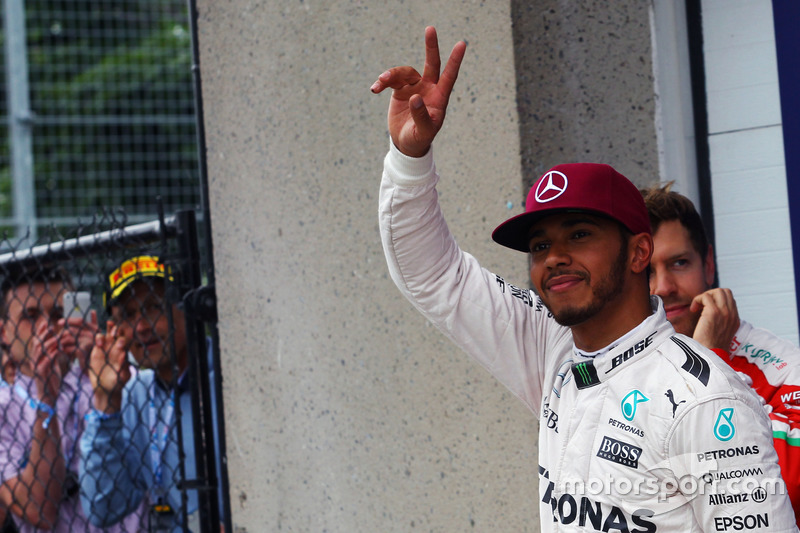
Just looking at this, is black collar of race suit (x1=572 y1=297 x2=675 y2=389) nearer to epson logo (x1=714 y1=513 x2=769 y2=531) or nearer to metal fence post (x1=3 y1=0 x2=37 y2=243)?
epson logo (x1=714 y1=513 x2=769 y2=531)

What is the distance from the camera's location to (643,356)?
1693 millimetres

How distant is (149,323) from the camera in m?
3.45

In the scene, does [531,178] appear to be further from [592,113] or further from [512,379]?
[512,379]

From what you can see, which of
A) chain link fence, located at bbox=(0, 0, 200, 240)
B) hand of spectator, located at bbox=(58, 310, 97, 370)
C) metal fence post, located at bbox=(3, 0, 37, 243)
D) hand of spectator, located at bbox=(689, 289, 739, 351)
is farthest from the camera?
chain link fence, located at bbox=(0, 0, 200, 240)

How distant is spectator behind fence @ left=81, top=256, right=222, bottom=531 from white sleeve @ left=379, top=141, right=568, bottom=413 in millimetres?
1366

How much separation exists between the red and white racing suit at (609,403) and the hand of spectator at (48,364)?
6.56ft

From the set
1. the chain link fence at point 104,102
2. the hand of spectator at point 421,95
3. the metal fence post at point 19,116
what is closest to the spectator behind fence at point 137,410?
the hand of spectator at point 421,95

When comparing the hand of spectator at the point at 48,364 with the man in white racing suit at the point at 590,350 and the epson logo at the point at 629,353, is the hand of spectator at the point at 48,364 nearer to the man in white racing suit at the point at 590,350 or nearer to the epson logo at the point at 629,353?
the man in white racing suit at the point at 590,350

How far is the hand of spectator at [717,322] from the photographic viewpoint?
6.40ft

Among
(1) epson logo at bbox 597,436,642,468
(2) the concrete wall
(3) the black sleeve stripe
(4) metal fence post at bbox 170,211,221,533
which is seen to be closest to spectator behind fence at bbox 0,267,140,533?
(4) metal fence post at bbox 170,211,221,533

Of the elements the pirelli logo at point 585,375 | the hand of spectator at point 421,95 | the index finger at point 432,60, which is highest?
the index finger at point 432,60

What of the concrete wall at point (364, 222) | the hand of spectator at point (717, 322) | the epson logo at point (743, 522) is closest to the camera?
the epson logo at point (743, 522)

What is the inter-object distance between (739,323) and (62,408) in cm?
261

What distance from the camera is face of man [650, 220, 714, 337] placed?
216cm
